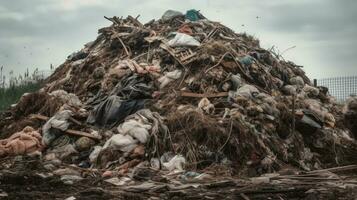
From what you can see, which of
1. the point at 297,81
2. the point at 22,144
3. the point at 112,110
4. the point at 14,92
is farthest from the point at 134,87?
the point at 14,92

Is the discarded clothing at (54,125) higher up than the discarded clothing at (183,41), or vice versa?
the discarded clothing at (183,41)

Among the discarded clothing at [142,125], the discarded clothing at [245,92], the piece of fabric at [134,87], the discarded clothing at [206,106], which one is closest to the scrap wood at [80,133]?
the discarded clothing at [142,125]

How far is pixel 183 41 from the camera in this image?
35.9ft

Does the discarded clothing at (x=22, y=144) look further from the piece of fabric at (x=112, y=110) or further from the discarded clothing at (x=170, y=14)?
the discarded clothing at (x=170, y=14)

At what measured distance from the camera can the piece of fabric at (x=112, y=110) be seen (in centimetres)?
911

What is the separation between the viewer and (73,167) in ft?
24.7

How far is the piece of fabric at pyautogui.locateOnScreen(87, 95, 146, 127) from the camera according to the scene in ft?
29.9

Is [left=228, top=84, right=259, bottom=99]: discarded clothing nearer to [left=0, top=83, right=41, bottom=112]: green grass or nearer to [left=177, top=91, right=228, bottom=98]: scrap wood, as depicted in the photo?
[left=177, top=91, right=228, bottom=98]: scrap wood

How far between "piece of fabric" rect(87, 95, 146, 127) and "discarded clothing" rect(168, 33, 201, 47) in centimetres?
199

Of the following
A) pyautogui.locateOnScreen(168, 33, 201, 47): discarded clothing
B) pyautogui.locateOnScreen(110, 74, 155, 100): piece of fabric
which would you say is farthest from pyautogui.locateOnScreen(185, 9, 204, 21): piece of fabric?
pyautogui.locateOnScreen(110, 74, 155, 100): piece of fabric

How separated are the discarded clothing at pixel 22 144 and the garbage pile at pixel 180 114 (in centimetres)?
2

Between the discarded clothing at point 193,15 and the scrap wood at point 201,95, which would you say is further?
the discarded clothing at point 193,15

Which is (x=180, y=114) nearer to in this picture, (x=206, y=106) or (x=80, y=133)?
(x=206, y=106)

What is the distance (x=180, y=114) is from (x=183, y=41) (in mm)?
2762
